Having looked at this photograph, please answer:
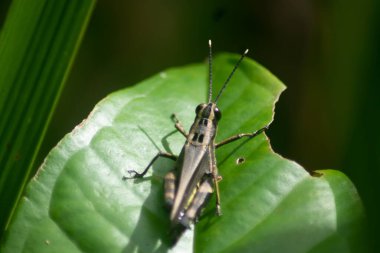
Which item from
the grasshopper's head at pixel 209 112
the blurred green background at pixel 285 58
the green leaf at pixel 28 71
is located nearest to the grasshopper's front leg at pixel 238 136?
the grasshopper's head at pixel 209 112

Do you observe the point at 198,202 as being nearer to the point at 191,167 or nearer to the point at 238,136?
the point at 191,167

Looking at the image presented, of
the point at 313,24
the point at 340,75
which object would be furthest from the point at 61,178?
the point at 313,24

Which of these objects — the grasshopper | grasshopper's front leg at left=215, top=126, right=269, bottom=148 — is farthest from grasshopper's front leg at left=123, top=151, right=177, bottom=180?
grasshopper's front leg at left=215, top=126, right=269, bottom=148

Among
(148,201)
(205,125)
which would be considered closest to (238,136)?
(205,125)

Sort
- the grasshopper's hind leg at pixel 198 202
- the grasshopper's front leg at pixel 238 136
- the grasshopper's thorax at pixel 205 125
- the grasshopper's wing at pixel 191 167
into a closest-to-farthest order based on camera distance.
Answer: the grasshopper's hind leg at pixel 198 202
the grasshopper's wing at pixel 191 167
the grasshopper's front leg at pixel 238 136
the grasshopper's thorax at pixel 205 125

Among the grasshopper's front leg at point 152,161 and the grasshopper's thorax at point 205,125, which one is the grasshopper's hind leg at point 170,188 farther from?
the grasshopper's thorax at point 205,125

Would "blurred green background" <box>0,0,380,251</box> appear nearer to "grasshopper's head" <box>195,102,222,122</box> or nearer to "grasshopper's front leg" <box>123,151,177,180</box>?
"grasshopper's head" <box>195,102,222,122</box>

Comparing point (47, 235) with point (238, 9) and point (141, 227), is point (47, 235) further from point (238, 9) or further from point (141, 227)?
point (238, 9)
